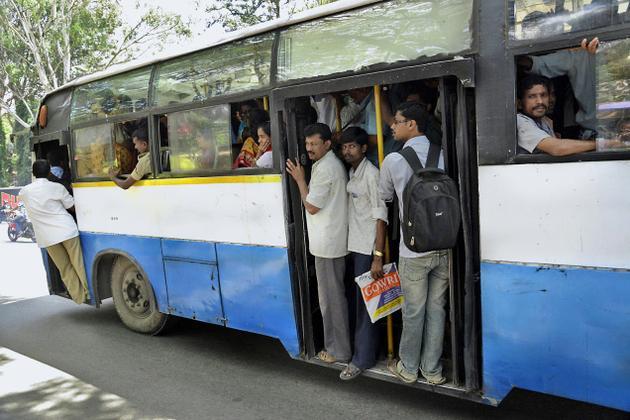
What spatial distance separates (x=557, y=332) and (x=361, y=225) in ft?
4.60

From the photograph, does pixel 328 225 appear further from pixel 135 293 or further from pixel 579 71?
pixel 135 293

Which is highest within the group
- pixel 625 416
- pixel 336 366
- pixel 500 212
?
pixel 500 212

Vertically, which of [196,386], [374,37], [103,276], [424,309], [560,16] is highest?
[374,37]

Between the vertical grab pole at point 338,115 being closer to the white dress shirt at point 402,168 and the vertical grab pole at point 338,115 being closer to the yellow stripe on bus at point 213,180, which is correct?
the yellow stripe on bus at point 213,180

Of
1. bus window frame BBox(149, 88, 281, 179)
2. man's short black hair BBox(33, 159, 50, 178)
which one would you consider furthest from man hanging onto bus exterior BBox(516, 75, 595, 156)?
man's short black hair BBox(33, 159, 50, 178)

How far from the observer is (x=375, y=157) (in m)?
3.86

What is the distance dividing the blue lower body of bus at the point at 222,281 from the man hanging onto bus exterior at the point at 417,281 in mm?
938

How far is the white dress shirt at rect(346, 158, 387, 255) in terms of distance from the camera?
139 inches

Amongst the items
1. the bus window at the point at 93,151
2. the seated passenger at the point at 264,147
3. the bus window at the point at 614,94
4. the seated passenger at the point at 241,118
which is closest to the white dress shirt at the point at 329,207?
the seated passenger at the point at 264,147

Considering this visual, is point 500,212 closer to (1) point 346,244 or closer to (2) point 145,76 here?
(1) point 346,244

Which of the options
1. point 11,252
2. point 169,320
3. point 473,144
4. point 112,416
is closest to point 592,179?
point 473,144

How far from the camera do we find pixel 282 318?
396 cm

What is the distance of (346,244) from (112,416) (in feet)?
6.73

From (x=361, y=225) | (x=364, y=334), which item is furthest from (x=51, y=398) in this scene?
(x=361, y=225)
